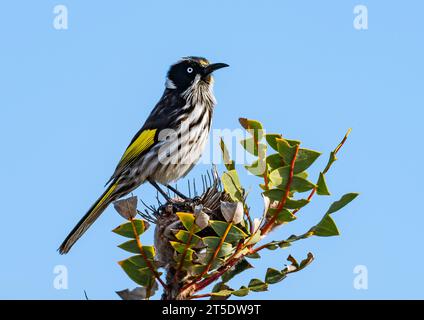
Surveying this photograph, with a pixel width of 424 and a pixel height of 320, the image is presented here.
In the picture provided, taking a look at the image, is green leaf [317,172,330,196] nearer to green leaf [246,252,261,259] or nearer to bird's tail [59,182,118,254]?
green leaf [246,252,261,259]

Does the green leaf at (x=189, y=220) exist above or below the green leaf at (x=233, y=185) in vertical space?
below

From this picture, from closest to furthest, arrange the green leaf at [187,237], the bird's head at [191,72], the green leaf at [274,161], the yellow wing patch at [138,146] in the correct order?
the green leaf at [187,237] → the green leaf at [274,161] → the yellow wing patch at [138,146] → the bird's head at [191,72]

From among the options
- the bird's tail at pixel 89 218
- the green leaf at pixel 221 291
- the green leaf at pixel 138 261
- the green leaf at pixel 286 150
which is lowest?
the bird's tail at pixel 89 218

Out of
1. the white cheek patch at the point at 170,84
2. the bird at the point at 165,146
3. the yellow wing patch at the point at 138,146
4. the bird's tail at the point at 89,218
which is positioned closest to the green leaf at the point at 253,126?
the bird's tail at the point at 89,218

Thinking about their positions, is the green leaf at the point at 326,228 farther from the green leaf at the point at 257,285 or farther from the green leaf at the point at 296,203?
the green leaf at the point at 257,285

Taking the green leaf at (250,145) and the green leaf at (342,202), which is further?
the green leaf at (250,145)

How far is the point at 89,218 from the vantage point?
23.2ft

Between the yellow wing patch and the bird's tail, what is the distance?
45cm

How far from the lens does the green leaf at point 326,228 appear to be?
10.1 ft

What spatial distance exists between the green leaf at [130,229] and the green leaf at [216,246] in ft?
1.14
